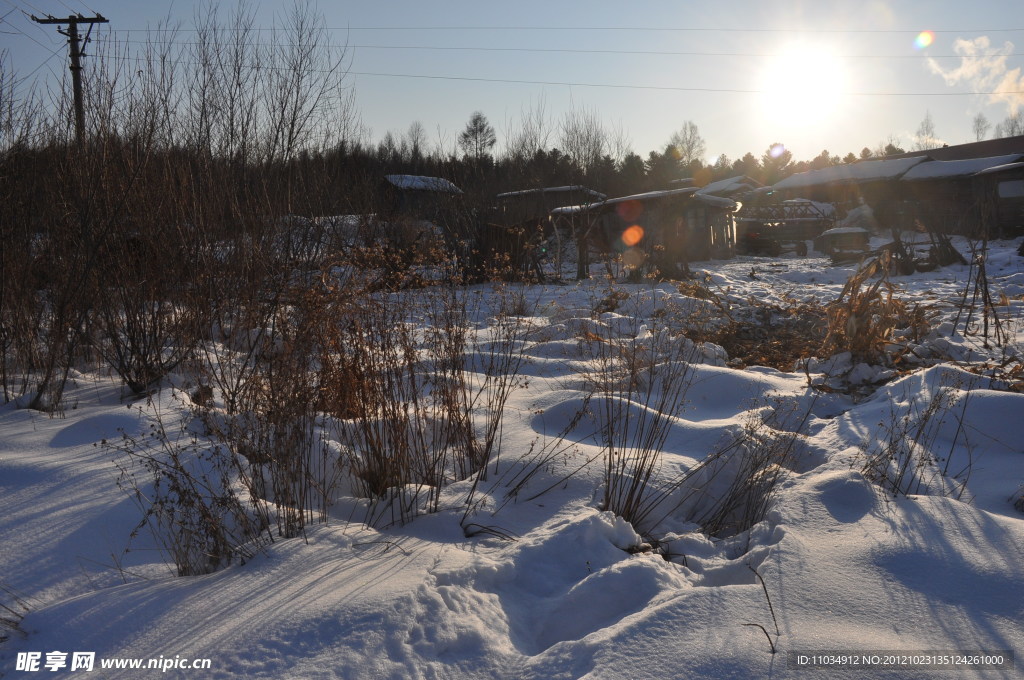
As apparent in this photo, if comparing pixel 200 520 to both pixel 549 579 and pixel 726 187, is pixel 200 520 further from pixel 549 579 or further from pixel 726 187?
pixel 726 187

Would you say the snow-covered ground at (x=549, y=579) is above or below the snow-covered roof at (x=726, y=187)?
below

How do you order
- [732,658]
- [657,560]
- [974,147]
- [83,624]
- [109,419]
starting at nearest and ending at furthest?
[732,658], [83,624], [657,560], [109,419], [974,147]

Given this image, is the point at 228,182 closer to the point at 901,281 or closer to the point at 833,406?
the point at 833,406

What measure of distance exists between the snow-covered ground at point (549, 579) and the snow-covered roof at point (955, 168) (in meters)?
26.9

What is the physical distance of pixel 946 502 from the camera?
2.77m

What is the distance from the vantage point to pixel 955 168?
84.8ft

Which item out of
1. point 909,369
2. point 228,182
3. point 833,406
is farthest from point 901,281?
point 228,182

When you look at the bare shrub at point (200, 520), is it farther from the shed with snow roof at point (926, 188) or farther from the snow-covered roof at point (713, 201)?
the shed with snow roof at point (926, 188)

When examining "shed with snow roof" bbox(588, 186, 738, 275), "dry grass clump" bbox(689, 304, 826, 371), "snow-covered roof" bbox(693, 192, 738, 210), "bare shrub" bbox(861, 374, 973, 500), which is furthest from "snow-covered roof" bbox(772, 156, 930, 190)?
"bare shrub" bbox(861, 374, 973, 500)

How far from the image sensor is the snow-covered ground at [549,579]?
1.83 meters

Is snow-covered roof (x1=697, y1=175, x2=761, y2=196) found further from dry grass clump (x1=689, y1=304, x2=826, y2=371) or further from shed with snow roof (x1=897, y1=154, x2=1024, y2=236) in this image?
dry grass clump (x1=689, y1=304, x2=826, y2=371)

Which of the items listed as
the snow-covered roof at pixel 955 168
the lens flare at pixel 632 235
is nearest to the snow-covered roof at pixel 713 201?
the lens flare at pixel 632 235

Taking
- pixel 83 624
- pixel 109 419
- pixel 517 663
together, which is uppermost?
pixel 109 419

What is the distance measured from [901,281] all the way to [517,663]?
13.6 m
